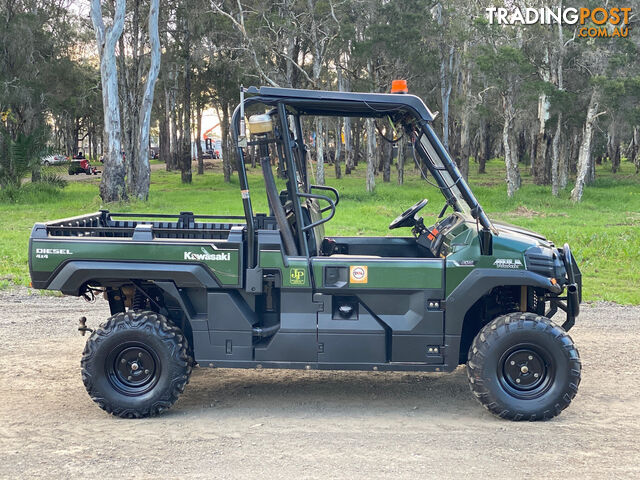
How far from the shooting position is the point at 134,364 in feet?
21.0

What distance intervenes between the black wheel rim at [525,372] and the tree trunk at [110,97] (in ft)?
76.1

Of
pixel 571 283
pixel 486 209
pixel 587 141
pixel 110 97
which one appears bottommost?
pixel 486 209

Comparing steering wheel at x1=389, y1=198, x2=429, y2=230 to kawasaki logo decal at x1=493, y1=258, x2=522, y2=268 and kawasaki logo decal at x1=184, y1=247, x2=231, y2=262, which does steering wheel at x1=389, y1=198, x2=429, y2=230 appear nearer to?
kawasaki logo decal at x1=493, y1=258, x2=522, y2=268

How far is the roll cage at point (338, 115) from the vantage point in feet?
20.4

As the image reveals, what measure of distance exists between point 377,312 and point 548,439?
1652mm

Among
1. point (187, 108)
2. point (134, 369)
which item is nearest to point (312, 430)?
point (134, 369)

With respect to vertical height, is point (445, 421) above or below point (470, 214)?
below

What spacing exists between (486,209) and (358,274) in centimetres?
2173

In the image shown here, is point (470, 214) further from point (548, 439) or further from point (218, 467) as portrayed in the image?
point (218, 467)

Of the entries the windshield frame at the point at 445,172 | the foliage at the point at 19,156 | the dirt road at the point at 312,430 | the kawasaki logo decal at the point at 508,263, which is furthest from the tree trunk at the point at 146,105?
the kawasaki logo decal at the point at 508,263

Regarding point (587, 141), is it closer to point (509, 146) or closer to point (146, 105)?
point (509, 146)

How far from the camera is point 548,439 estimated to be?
5.84m

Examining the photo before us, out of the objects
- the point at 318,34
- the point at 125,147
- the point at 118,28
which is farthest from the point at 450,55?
the point at 118,28

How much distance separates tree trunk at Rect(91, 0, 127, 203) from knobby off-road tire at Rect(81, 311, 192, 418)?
22.1 m
